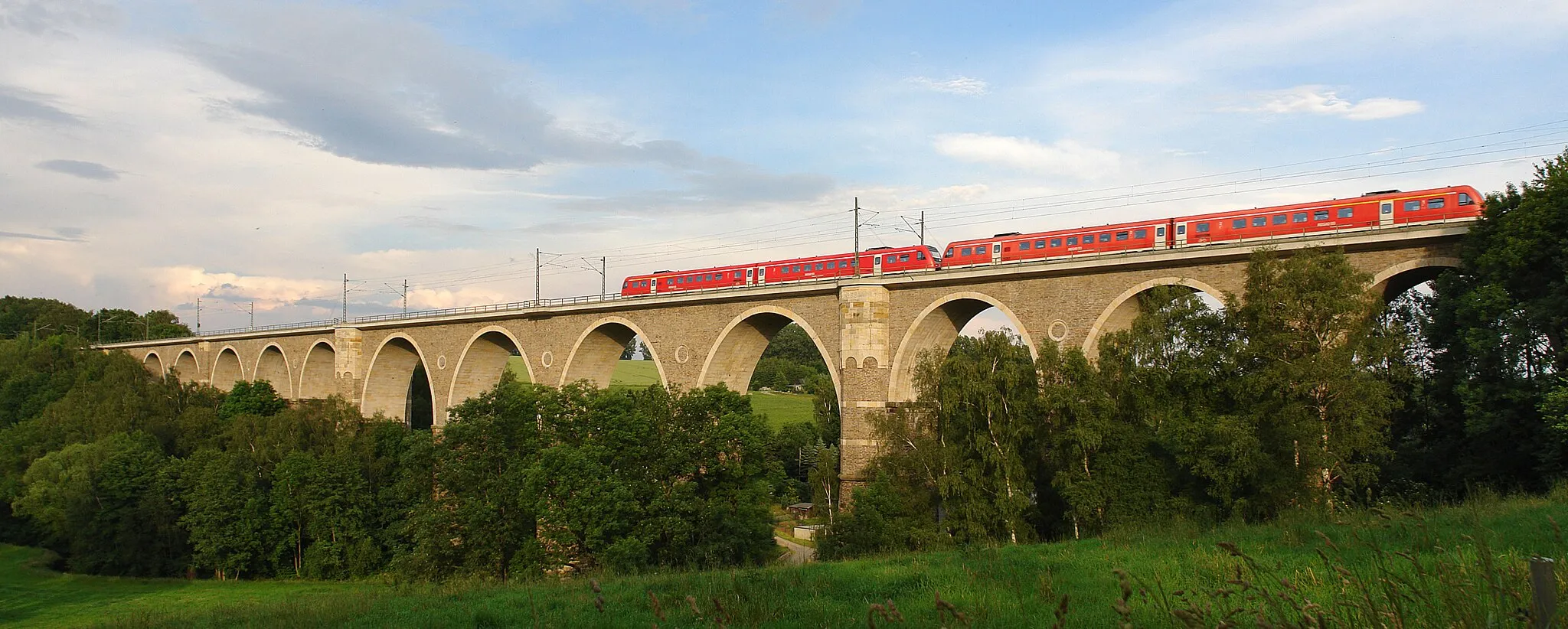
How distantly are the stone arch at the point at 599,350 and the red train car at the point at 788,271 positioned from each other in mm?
2321

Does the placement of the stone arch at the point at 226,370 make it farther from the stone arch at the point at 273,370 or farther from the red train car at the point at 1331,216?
the red train car at the point at 1331,216

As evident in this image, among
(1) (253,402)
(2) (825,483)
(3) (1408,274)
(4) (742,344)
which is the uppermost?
(3) (1408,274)

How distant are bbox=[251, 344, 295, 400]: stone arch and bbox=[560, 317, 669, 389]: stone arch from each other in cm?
3797

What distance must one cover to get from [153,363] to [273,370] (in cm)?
2817

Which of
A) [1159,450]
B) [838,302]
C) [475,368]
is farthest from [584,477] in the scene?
[475,368]

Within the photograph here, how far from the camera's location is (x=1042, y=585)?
7.80 metres

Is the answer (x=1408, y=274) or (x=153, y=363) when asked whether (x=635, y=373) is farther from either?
(x=1408, y=274)

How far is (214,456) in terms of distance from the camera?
45438mm

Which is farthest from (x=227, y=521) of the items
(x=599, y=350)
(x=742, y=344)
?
(x=742, y=344)

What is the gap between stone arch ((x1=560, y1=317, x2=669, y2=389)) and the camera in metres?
44.8

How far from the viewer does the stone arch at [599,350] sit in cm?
4480

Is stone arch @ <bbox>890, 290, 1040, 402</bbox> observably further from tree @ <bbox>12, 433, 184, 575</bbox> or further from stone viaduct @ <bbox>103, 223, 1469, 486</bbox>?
tree @ <bbox>12, 433, 184, 575</bbox>

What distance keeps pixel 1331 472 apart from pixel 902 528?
1058 cm

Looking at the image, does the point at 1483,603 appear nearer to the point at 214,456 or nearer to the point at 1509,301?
the point at 1509,301
